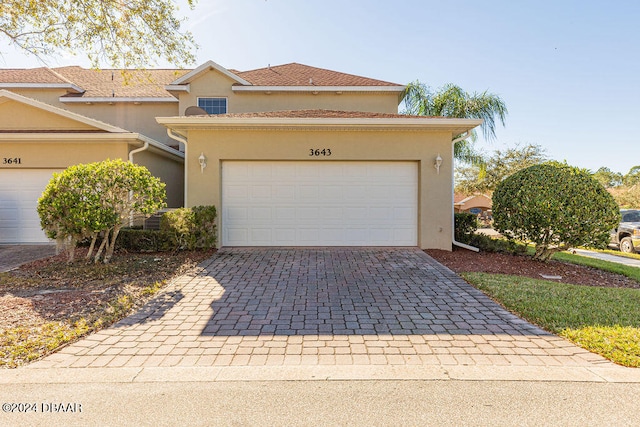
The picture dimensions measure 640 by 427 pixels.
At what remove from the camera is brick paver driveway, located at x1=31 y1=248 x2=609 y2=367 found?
10.7ft

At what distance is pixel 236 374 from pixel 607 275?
28.2ft

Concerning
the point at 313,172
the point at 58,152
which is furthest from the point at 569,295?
the point at 58,152

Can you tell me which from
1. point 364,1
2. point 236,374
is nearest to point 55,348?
point 236,374

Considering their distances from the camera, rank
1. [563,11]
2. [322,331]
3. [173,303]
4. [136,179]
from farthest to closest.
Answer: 1. [563,11]
2. [136,179]
3. [173,303]
4. [322,331]

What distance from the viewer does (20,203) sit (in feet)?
31.8

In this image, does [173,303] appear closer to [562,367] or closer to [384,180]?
[562,367]

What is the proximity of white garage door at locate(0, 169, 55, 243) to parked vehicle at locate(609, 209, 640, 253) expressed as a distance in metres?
19.7

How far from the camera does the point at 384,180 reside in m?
9.08

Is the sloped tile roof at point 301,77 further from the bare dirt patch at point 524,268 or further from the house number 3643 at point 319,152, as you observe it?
the bare dirt patch at point 524,268

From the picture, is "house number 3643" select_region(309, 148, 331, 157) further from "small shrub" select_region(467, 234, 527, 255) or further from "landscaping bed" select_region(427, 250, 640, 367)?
"small shrub" select_region(467, 234, 527, 255)

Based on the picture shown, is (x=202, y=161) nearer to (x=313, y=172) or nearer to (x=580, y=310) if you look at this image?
(x=313, y=172)

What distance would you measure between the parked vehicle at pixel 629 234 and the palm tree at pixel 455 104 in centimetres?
629

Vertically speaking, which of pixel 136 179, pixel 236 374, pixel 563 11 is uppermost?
pixel 563 11

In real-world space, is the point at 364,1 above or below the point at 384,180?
above
